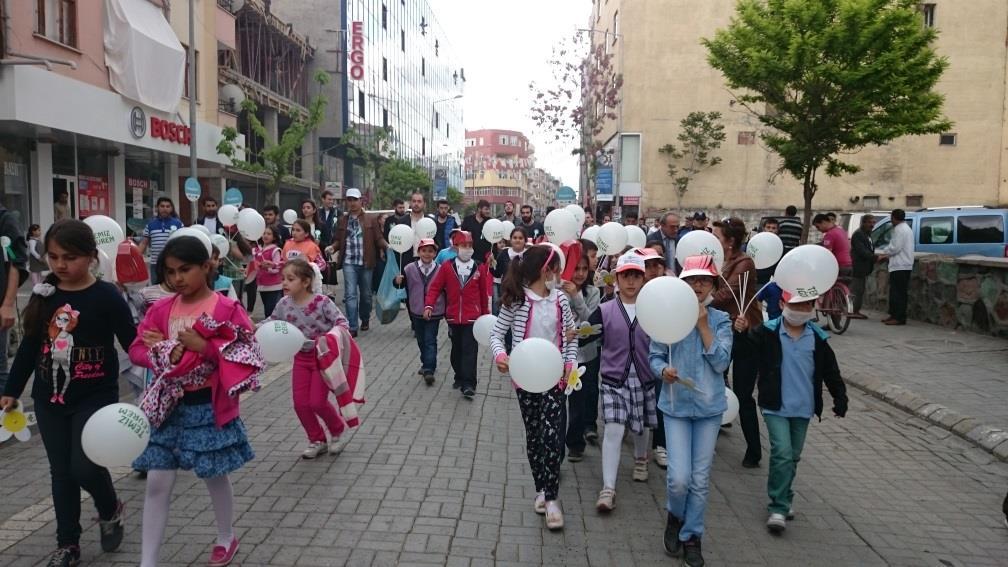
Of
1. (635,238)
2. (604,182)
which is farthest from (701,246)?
(604,182)

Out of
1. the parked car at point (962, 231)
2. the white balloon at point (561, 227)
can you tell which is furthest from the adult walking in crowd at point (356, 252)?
the parked car at point (962, 231)

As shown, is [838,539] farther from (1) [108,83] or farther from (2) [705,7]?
(2) [705,7]

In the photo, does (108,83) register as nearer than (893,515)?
No

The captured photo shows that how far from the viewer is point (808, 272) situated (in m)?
4.59

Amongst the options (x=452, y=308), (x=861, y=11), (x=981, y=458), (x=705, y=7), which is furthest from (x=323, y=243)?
(x=705, y=7)

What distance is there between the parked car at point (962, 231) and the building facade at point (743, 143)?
74.5 ft

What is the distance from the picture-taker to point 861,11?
15.6 meters

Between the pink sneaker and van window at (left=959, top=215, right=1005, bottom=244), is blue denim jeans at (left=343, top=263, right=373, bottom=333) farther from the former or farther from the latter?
van window at (left=959, top=215, right=1005, bottom=244)

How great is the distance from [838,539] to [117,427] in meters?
3.92

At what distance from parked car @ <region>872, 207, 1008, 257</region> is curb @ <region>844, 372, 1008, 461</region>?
7987 mm

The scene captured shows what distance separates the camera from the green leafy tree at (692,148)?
124 ft

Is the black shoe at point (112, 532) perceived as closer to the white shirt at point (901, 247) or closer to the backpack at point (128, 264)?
the backpack at point (128, 264)

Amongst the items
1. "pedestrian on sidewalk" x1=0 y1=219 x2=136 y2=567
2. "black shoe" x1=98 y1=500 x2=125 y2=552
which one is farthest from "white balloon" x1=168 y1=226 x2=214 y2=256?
"black shoe" x1=98 y1=500 x2=125 y2=552

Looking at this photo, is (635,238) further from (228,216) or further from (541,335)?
(228,216)
